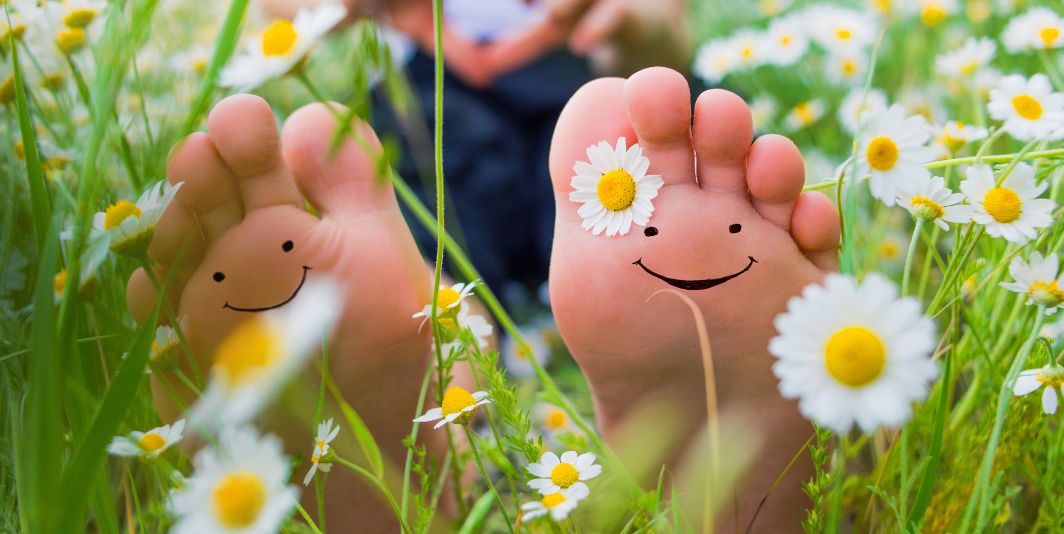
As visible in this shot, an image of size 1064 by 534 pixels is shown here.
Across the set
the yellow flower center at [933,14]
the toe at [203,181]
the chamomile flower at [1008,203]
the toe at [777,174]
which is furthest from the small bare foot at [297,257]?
the yellow flower center at [933,14]

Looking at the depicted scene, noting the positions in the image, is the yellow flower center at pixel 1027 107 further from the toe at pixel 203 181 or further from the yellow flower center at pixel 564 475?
the toe at pixel 203 181

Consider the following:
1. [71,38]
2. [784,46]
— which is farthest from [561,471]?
[784,46]

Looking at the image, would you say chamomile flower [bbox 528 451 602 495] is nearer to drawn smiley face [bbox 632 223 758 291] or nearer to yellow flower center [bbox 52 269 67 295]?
drawn smiley face [bbox 632 223 758 291]

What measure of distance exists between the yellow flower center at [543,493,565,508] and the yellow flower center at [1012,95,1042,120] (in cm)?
45

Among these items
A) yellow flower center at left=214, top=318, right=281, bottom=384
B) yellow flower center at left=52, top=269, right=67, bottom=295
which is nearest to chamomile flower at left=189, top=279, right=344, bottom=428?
yellow flower center at left=214, top=318, right=281, bottom=384

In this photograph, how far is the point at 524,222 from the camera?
1.10m

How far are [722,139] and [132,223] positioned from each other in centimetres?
35

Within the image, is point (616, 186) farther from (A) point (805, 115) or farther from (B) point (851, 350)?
(A) point (805, 115)

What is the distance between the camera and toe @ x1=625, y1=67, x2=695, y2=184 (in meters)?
0.53

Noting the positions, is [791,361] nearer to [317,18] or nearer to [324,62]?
[317,18]

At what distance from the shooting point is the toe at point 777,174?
527 millimetres

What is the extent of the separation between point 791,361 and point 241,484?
0.84 ft

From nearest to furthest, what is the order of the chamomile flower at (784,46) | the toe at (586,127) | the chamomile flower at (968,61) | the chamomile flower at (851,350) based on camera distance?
the chamomile flower at (851,350)
the toe at (586,127)
the chamomile flower at (968,61)
the chamomile flower at (784,46)

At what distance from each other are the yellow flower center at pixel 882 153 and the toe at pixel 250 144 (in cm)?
37
